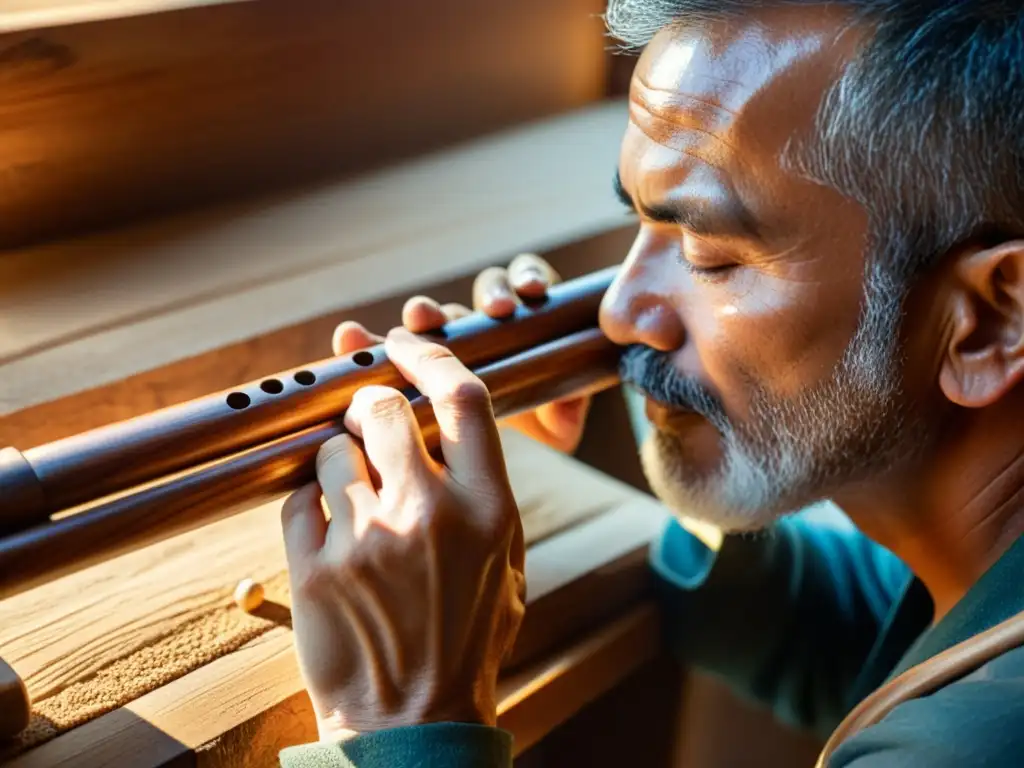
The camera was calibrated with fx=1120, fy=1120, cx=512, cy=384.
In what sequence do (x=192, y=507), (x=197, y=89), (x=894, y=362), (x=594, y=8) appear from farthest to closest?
(x=594, y=8), (x=197, y=89), (x=894, y=362), (x=192, y=507)

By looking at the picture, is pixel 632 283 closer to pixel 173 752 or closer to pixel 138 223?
pixel 173 752

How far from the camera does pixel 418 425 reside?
643 millimetres

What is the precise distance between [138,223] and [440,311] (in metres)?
0.41

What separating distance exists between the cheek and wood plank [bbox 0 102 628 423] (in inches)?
12.2

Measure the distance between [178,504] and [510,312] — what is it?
26cm

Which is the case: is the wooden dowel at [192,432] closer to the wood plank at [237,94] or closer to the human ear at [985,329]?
the human ear at [985,329]

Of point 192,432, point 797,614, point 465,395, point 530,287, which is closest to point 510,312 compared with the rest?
point 530,287

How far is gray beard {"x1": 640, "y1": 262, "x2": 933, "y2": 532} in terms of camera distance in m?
0.70

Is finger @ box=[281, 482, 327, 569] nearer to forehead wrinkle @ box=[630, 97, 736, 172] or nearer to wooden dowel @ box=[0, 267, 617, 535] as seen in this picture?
wooden dowel @ box=[0, 267, 617, 535]

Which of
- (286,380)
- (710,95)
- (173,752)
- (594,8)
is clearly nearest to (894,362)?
(710,95)

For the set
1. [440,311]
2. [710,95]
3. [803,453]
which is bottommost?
[803,453]

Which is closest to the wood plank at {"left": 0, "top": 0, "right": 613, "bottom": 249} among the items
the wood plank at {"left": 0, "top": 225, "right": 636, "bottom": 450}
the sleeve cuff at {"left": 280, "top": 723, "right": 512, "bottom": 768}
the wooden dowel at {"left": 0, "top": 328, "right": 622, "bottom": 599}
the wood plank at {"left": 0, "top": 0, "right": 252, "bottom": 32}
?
the wood plank at {"left": 0, "top": 0, "right": 252, "bottom": 32}

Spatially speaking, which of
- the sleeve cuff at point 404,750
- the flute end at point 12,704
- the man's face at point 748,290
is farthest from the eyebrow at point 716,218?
the flute end at point 12,704

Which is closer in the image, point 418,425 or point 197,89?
point 418,425
